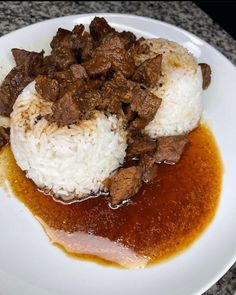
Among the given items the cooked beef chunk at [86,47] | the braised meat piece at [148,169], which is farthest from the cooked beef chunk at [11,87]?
the braised meat piece at [148,169]

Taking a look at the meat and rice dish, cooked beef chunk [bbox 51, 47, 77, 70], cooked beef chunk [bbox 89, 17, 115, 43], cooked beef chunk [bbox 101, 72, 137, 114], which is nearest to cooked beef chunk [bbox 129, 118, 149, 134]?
the meat and rice dish

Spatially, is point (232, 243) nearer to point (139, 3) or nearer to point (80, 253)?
point (80, 253)

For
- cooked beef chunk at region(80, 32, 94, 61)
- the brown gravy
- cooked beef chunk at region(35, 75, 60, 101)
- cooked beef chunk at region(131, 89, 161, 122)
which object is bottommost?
the brown gravy

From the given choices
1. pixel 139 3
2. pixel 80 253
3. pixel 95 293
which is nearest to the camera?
pixel 95 293

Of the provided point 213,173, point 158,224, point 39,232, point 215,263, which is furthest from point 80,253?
point 213,173

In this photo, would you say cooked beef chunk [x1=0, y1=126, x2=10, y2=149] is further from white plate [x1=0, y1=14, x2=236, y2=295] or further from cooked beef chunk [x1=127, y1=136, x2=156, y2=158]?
cooked beef chunk [x1=127, y1=136, x2=156, y2=158]

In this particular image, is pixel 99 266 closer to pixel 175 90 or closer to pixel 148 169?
→ pixel 148 169
